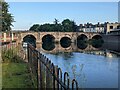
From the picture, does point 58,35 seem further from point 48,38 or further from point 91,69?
point 91,69

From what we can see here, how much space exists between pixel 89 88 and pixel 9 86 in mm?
6486

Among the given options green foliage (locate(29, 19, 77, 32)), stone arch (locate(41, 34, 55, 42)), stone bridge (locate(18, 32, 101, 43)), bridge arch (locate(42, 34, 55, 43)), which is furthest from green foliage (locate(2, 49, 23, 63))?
green foliage (locate(29, 19, 77, 32))

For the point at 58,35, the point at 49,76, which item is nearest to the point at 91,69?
the point at 49,76

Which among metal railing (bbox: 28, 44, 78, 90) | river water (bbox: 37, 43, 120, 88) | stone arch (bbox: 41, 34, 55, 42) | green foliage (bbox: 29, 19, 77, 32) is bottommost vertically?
river water (bbox: 37, 43, 120, 88)

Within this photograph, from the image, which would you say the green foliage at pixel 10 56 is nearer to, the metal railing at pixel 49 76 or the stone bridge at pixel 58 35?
the metal railing at pixel 49 76

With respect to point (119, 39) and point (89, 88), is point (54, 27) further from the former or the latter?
point (89, 88)

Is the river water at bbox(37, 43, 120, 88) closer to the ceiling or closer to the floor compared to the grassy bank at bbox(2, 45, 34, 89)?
closer to the floor

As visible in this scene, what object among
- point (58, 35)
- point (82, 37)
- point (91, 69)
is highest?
point (58, 35)

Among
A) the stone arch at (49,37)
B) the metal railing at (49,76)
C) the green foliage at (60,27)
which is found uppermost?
the green foliage at (60,27)

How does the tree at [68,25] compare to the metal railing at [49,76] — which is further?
the tree at [68,25]

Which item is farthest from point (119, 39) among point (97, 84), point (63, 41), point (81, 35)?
point (97, 84)

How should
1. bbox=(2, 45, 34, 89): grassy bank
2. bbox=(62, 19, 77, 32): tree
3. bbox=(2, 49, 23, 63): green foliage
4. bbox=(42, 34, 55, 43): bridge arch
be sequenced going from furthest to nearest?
bbox=(62, 19, 77, 32): tree, bbox=(42, 34, 55, 43): bridge arch, bbox=(2, 49, 23, 63): green foliage, bbox=(2, 45, 34, 89): grassy bank

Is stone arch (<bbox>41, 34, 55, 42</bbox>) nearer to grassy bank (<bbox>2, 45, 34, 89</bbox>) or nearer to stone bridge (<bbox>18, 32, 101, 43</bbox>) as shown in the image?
stone bridge (<bbox>18, 32, 101, 43</bbox>)

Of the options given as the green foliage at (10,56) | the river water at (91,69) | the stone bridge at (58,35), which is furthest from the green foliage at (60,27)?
the green foliage at (10,56)
